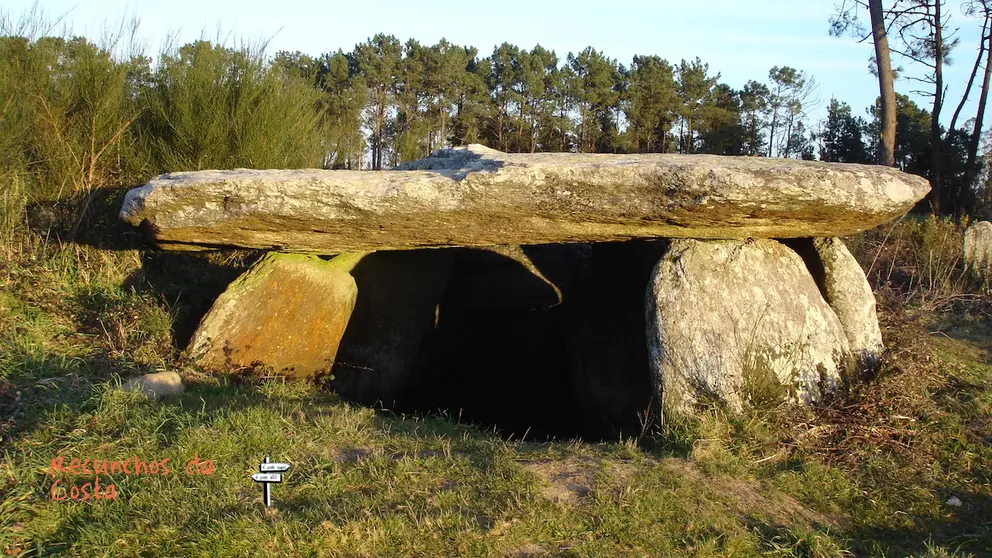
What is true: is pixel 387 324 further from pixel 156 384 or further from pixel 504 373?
pixel 156 384

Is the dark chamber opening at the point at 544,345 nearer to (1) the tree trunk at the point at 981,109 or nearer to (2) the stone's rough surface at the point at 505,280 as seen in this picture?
(2) the stone's rough surface at the point at 505,280

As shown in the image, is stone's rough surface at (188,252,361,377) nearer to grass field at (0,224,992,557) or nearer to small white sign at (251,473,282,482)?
grass field at (0,224,992,557)

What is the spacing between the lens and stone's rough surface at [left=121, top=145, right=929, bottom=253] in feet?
16.1

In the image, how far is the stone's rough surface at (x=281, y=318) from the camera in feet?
19.6

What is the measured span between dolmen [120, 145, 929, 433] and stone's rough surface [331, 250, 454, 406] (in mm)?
23

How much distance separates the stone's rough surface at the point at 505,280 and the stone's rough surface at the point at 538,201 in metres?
3.10

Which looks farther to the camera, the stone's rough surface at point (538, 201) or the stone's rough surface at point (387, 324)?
the stone's rough surface at point (387, 324)

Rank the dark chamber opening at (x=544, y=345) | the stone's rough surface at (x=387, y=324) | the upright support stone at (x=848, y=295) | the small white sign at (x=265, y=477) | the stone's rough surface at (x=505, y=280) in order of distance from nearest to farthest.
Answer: the small white sign at (x=265, y=477), the upright support stone at (x=848, y=295), the stone's rough surface at (x=387, y=324), the dark chamber opening at (x=544, y=345), the stone's rough surface at (x=505, y=280)

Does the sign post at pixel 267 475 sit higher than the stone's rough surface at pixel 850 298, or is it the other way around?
the stone's rough surface at pixel 850 298

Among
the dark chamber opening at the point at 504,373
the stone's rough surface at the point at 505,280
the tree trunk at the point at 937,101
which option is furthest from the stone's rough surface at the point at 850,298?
the tree trunk at the point at 937,101

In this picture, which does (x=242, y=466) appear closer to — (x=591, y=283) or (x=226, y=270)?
(x=226, y=270)

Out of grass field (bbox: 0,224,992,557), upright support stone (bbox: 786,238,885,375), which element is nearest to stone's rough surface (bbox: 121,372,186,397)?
grass field (bbox: 0,224,992,557)

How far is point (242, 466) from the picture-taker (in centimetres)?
396

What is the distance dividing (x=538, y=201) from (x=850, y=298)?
278cm
